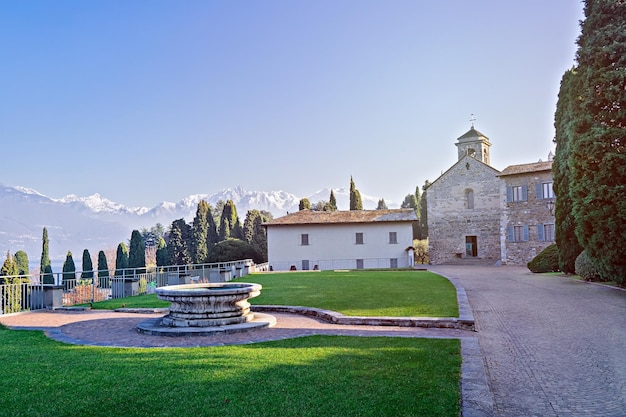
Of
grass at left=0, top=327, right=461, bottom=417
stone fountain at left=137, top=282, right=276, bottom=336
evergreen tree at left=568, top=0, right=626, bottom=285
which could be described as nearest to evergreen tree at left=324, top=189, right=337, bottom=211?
evergreen tree at left=568, top=0, right=626, bottom=285

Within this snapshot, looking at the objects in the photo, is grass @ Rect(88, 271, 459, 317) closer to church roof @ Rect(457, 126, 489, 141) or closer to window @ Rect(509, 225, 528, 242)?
window @ Rect(509, 225, 528, 242)

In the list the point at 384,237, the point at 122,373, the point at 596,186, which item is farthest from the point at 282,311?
the point at 384,237

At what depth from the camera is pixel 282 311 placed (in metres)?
12.0

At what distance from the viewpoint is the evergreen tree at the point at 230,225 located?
54875 millimetres

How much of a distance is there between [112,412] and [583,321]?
31.0 feet

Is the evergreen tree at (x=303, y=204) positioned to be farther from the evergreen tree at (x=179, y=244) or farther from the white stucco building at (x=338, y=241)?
the evergreen tree at (x=179, y=244)

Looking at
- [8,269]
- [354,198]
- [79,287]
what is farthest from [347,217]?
[79,287]

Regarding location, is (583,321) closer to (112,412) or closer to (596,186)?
(596,186)

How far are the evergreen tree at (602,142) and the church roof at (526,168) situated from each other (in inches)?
726

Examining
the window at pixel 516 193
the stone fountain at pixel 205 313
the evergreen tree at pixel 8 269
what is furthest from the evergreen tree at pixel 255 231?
the stone fountain at pixel 205 313

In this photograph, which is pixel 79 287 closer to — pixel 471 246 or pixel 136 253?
pixel 136 253

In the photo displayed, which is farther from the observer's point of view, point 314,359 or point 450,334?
point 450,334

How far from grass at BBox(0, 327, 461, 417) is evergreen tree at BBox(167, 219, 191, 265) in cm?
4599

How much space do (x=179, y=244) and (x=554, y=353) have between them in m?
49.6
